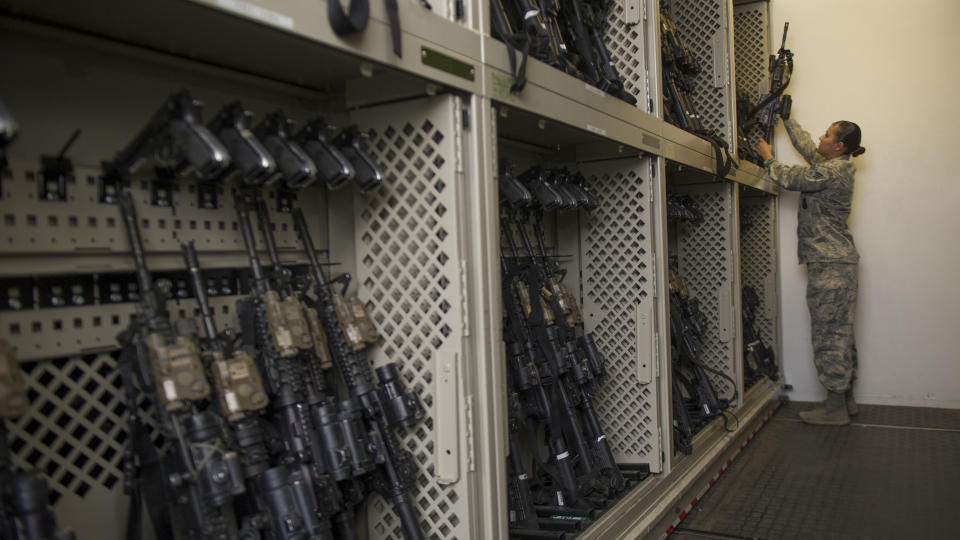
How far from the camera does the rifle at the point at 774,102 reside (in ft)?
18.4

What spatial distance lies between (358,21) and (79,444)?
3.99 ft

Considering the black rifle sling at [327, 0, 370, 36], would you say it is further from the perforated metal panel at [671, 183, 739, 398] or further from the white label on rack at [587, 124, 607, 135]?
the perforated metal panel at [671, 183, 739, 398]

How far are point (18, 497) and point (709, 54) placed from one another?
192 inches

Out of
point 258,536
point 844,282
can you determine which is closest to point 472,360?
point 258,536

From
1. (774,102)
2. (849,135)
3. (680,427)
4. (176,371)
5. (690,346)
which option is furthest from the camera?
(774,102)

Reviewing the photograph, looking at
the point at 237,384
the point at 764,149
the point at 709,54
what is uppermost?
the point at 709,54

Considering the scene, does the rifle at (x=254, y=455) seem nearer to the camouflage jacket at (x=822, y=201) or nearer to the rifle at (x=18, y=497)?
the rifle at (x=18, y=497)

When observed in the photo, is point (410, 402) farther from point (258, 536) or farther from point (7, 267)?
point (7, 267)

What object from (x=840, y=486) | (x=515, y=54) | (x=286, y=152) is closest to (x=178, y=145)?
(x=286, y=152)

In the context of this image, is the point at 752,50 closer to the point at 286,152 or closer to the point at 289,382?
the point at 286,152

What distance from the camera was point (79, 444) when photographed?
156cm

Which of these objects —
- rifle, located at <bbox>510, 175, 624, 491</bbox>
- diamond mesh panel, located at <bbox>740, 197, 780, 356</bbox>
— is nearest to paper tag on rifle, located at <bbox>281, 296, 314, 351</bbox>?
rifle, located at <bbox>510, 175, 624, 491</bbox>

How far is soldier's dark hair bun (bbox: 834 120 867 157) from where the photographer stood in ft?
16.9

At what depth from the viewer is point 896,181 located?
18.2ft
